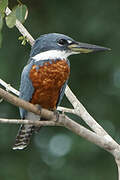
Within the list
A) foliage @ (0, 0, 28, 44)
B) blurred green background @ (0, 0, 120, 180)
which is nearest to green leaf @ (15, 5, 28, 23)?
foliage @ (0, 0, 28, 44)

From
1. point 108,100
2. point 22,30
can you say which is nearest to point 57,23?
point 108,100

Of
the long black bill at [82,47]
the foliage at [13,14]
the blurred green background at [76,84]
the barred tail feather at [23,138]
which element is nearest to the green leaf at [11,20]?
the foliage at [13,14]

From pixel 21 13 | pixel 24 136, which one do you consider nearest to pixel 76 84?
pixel 24 136

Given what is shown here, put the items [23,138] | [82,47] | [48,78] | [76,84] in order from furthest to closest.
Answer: [76,84] < [23,138] < [48,78] < [82,47]

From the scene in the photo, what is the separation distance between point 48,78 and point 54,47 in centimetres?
21

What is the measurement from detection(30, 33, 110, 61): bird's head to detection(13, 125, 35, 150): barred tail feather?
21.9 inches

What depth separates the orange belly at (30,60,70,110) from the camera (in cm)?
446

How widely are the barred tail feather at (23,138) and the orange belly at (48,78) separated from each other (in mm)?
313

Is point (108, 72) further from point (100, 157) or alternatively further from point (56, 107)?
point (56, 107)

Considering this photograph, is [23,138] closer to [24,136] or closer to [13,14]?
[24,136]

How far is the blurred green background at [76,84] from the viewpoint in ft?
22.7

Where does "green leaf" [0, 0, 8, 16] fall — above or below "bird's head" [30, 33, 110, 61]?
below

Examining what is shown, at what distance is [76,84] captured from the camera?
7215 millimetres

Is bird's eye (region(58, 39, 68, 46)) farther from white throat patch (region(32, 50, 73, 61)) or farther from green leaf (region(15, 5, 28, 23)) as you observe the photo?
green leaf (region(15, 5, 28, 23))
